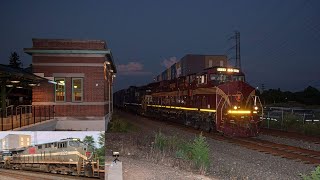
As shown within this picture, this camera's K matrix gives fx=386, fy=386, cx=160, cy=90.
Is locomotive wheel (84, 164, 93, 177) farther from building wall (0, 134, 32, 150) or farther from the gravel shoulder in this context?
the gravel shoulder

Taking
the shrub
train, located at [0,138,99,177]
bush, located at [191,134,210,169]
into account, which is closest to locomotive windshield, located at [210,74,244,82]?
the shrub

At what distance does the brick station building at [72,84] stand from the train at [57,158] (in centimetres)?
1839

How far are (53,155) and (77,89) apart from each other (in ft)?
62.0

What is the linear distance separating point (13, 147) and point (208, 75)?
1932 centimetres

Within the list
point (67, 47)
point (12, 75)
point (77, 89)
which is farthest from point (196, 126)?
point (12, 75)

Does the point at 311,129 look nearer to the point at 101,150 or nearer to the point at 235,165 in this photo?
the point at 235,165

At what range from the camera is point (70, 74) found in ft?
75.7

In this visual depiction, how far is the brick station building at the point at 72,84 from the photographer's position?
2300 centimetres

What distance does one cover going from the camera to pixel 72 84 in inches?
915

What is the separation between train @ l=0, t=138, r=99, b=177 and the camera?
4.75 m

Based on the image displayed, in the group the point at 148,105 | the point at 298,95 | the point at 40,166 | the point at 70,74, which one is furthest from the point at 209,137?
the point at 298,95

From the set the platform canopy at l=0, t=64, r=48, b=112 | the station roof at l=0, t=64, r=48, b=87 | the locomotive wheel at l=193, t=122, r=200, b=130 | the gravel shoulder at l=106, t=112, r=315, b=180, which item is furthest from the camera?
the locomotive wheel at l=193, t=122, r=200, b=130

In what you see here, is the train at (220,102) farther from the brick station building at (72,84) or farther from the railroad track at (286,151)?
the brick station building at (72,84)

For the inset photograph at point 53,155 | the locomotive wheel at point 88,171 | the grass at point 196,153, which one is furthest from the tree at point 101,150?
the grass at point 196,153
